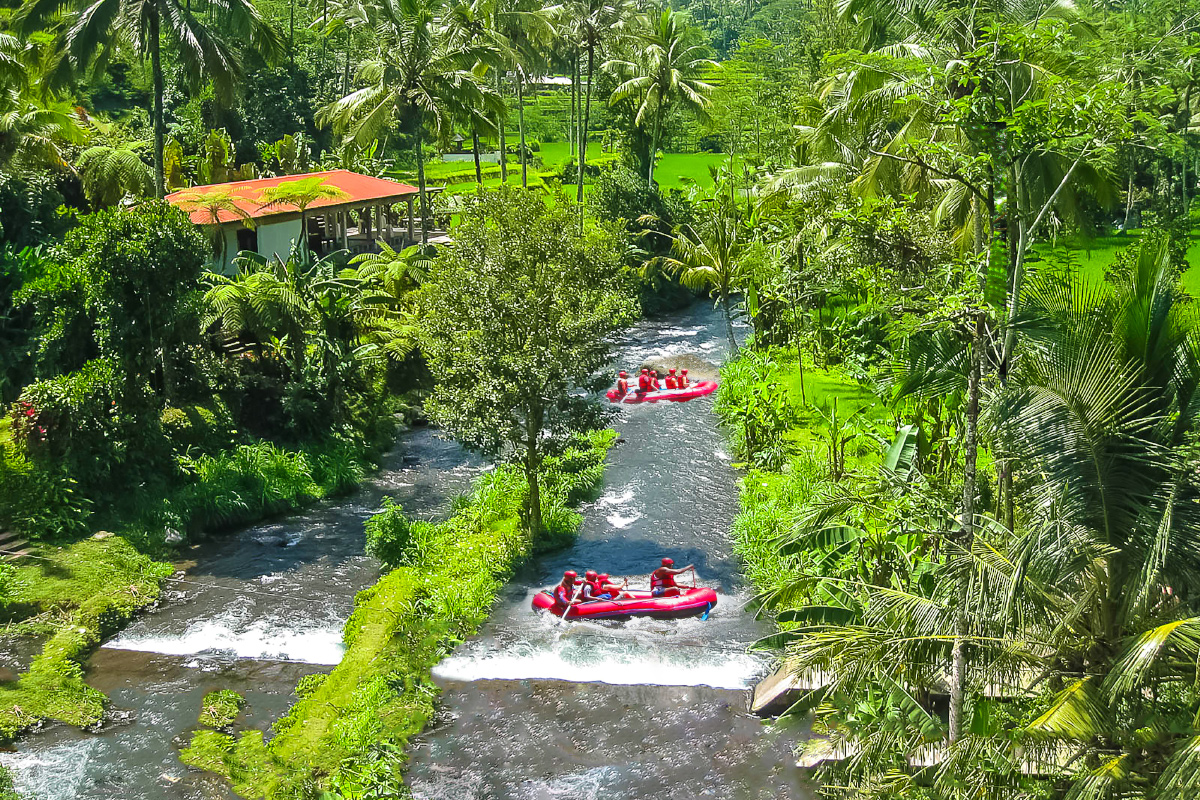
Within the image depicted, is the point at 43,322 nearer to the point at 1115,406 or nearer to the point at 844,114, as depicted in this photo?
the point at 844,114

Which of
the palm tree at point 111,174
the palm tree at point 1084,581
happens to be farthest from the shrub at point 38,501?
the palm tree at point 1084,581

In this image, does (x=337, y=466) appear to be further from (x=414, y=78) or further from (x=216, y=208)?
(x=414, y=78)

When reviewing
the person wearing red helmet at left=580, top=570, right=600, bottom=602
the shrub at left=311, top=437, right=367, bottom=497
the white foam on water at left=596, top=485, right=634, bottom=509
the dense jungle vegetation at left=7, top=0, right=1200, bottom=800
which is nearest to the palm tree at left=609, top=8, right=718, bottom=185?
the dense jungle vegetation at left=7, top=0, right=1200, bottom=800

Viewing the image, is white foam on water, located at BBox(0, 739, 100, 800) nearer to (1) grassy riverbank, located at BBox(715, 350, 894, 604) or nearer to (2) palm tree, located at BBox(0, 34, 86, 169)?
(1) grassy riverbank, located at BBox(715, 350, 894, 604)

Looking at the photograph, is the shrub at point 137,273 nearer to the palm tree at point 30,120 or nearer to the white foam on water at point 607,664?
the palm tree at point 30,120

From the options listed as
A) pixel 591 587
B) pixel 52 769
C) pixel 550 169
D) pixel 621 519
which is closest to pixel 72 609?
pixel 52 769
